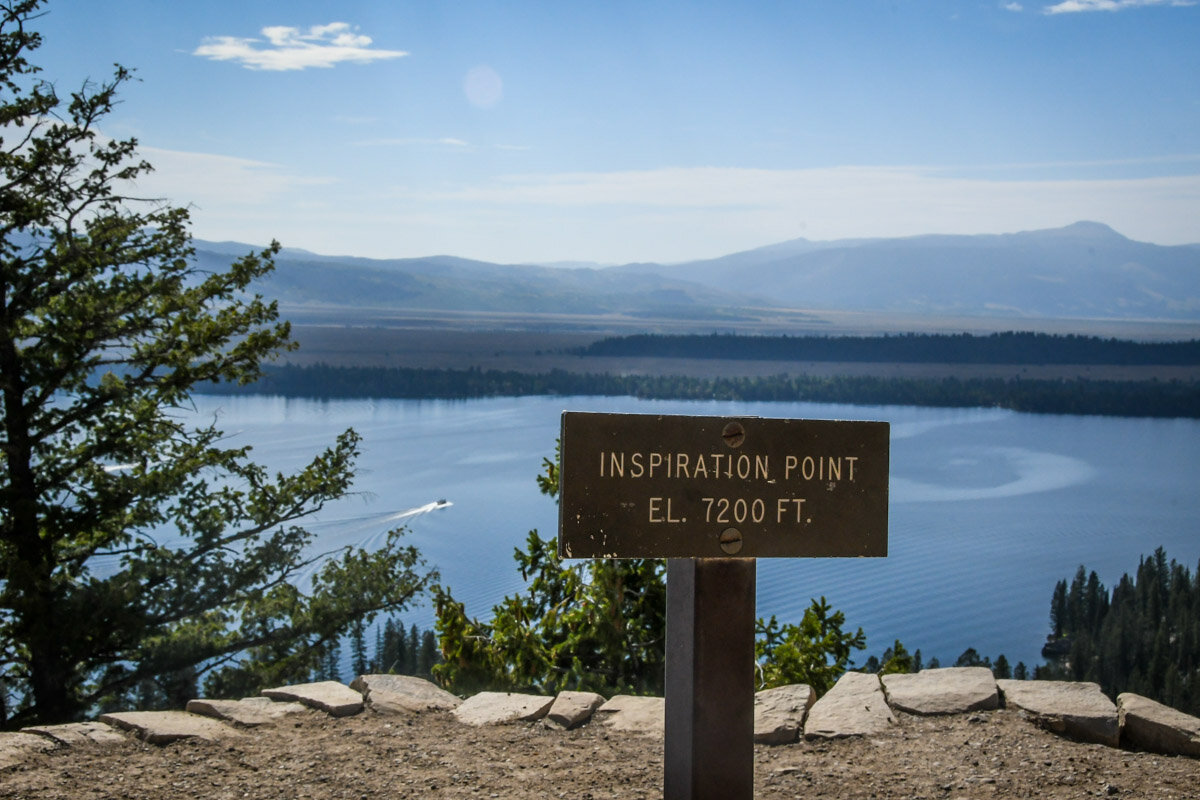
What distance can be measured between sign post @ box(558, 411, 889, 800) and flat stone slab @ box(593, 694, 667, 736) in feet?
3.98

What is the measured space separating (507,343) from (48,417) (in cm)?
5011

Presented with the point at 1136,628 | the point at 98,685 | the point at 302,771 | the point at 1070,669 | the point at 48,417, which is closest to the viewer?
the point at 302,771

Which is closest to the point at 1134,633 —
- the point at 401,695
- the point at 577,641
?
the point at 577,641

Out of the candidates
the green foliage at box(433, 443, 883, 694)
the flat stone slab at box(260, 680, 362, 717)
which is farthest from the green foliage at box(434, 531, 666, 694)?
the flat stone slab at box(260, 680, 362, 717)

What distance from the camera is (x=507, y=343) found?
60406 millimetres

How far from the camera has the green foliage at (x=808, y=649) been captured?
6.40 meters

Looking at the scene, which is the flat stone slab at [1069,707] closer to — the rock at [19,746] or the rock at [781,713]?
the rock at [781,713]

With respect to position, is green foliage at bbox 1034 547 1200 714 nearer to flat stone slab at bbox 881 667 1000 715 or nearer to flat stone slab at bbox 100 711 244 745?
flat stone slab at bbox 881 667 1000 715

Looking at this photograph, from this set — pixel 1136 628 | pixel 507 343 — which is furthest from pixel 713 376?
pixel 1136 628

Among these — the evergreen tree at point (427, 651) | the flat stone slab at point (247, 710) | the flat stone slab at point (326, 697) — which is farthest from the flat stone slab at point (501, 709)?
the evergreen tree at point (427, 651)

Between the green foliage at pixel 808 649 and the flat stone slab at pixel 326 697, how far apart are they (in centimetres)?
242

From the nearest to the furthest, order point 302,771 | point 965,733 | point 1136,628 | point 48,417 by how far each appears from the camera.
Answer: point 302,771 < point 965,733 < point 48,417 < point 1136,628

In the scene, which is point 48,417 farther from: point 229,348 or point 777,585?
point 777,585

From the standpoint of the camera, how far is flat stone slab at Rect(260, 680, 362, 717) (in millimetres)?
5070
